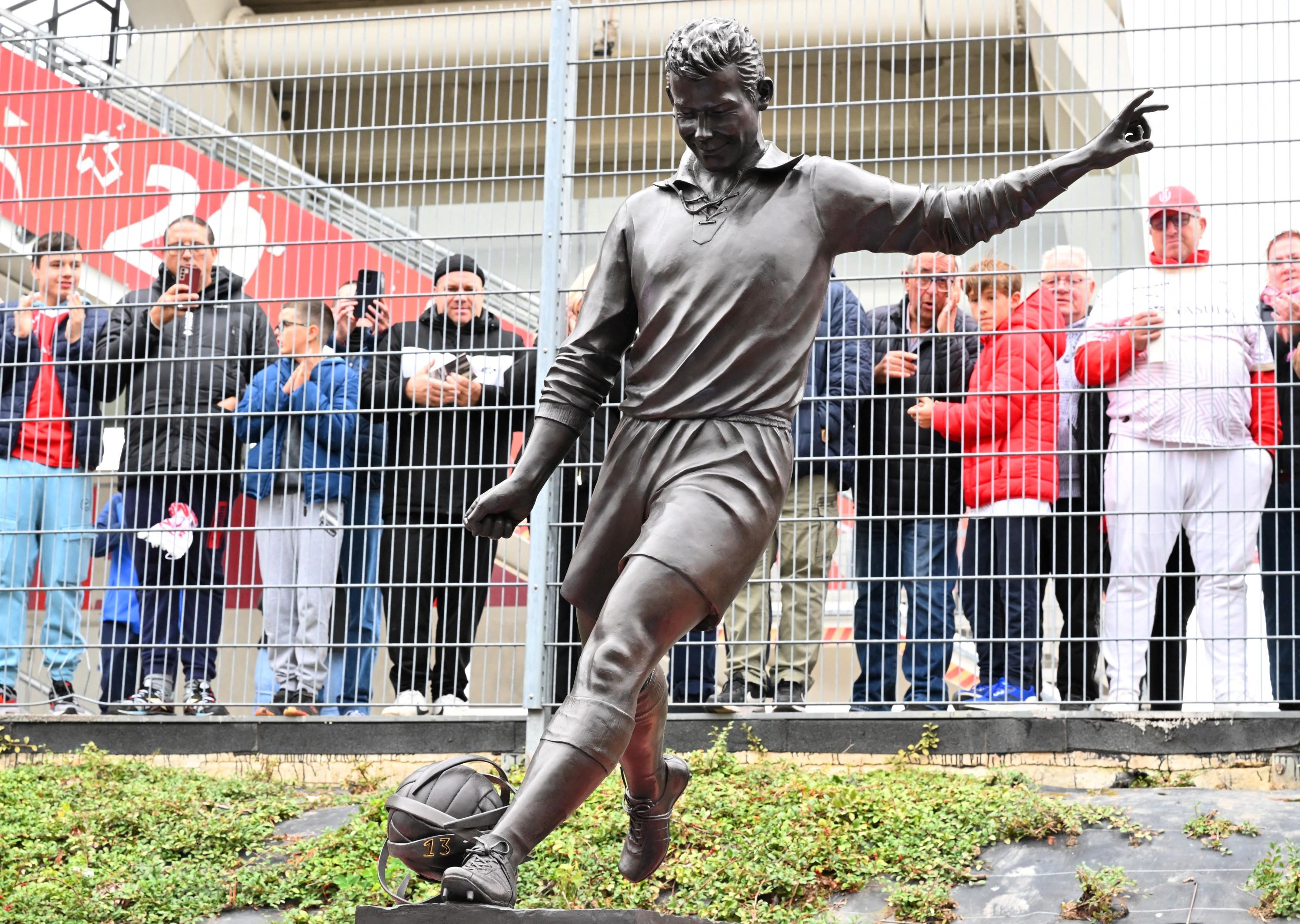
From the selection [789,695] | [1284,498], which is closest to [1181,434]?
[1284,498]

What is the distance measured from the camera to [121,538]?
8.94m

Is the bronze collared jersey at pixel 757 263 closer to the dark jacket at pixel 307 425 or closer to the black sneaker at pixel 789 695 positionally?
the black sneaker at pixel 789 695

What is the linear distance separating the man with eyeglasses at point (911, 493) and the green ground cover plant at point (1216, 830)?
1.57 m

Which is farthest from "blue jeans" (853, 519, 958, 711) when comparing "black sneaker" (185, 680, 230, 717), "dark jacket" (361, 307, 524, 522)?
"black sneaker" (185, 680, 230, 717)

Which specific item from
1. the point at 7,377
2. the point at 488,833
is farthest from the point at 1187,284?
the point at 7,377

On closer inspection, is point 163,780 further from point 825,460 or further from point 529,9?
point 529,9

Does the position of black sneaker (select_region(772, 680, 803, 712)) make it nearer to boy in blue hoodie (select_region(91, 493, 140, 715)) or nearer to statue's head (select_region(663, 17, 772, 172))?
boy in blue hoodie (select_region(91, 493, 140, 715))

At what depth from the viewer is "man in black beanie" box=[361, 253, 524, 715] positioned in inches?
336

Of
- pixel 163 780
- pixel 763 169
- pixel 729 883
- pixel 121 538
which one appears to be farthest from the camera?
pixel 121 538

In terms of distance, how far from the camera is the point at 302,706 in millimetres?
8547

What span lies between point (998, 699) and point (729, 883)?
2166 mm

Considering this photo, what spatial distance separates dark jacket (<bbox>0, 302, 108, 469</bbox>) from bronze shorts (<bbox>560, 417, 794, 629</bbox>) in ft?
15.6

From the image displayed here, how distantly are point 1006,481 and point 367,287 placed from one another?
11.0ft

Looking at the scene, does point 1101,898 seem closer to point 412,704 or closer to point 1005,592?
point 1005,592
